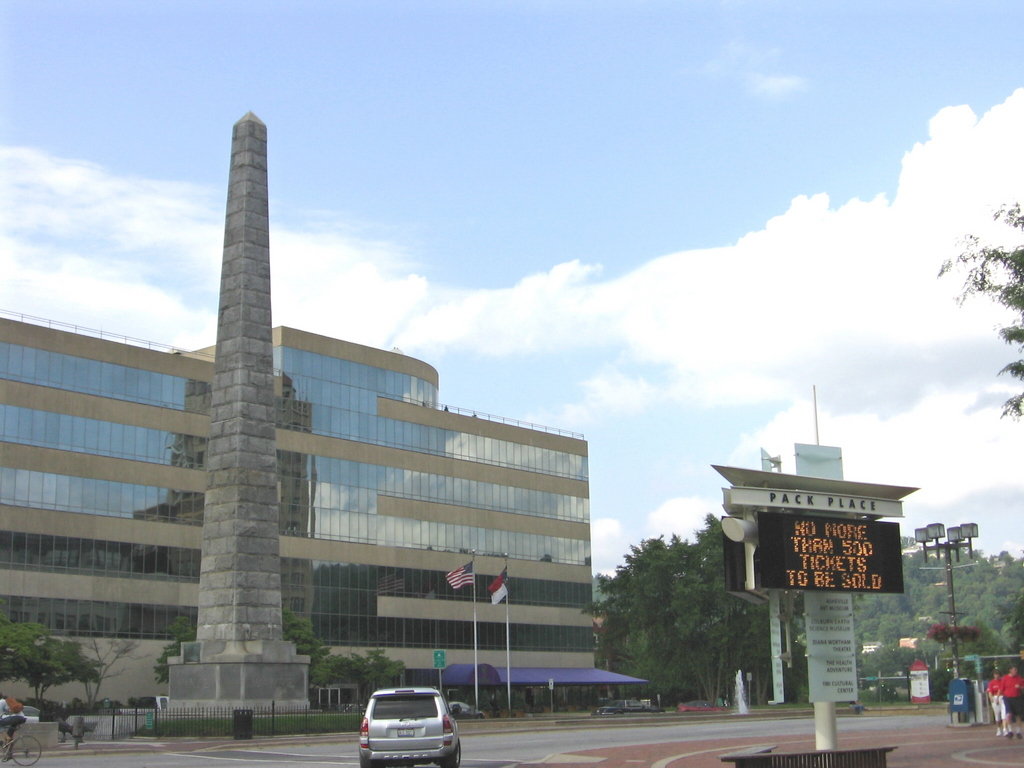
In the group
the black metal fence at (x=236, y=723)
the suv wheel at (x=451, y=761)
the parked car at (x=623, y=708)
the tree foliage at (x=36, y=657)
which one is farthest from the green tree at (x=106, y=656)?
the suv wheel at (x=451, y=761)

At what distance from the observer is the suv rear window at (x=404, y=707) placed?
23.2 metres

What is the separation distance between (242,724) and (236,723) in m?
0.19

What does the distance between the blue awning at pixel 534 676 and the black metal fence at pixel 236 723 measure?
3745cm

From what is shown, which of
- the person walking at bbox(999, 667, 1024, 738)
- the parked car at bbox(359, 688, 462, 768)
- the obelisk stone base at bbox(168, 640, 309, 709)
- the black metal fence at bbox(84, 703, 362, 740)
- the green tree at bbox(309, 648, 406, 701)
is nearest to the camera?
the parked car at bbox(359, 688, 462, 768)

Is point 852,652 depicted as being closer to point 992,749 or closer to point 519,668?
point 992,749

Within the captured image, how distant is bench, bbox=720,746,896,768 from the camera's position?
17.7 meters

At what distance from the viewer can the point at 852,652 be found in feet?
74.6

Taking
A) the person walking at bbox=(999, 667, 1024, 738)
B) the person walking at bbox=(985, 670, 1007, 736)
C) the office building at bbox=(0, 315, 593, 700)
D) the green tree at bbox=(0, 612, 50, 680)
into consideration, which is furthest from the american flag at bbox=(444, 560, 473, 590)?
the person walking at bbox=(999, 667, 1024, 738)

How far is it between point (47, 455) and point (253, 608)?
28.0 meters

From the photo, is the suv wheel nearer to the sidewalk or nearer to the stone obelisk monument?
the sidewalk

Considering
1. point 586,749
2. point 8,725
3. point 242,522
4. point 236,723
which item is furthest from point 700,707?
point 8,725

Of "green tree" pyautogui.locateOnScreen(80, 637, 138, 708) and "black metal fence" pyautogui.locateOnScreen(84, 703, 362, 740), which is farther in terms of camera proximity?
"green tree" pyautogui.locateOnScreen(80, 637, 138, 708)

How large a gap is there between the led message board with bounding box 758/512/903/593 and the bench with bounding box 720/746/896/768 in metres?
2.96

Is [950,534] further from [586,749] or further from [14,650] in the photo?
[14,650]
